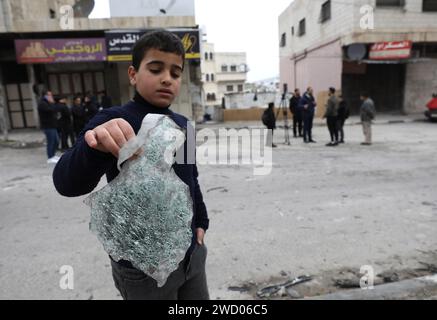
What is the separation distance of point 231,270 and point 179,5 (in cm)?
1432

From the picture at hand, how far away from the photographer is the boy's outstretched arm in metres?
0.94

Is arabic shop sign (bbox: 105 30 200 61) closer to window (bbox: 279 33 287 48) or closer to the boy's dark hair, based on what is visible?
the boy's dark hair

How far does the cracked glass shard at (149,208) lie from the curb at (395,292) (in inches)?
72.9

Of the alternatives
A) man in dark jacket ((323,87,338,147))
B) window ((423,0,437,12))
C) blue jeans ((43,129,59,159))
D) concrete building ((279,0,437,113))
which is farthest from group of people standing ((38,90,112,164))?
window ((423,0,437,12))

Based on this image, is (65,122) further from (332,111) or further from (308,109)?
(332,111)

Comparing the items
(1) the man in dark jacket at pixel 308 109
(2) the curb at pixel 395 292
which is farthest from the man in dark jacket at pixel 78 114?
(2) the curb at pixel 395 292

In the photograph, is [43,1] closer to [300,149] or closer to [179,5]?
[179,5]

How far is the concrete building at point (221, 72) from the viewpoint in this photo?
174 ft

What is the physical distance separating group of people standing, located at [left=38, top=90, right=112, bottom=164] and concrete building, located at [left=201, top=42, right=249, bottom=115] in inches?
1652

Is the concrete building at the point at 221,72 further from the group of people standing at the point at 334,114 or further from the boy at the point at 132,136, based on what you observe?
the boy at the point at 132,136

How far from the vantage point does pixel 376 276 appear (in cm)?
292

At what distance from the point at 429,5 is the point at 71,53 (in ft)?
61.6
